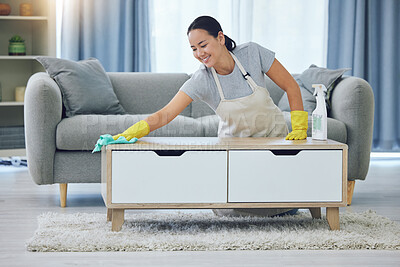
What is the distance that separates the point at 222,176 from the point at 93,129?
98 centimetres

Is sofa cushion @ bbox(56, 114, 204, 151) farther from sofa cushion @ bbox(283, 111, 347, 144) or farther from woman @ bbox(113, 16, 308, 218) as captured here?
sofa cushion @ bbox(283, 111, 347, 144)

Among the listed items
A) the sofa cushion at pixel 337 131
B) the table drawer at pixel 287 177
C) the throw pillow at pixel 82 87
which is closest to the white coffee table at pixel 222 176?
the table drawer at pixel 287 177

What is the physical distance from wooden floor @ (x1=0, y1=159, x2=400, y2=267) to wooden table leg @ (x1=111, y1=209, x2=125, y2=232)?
25 cm

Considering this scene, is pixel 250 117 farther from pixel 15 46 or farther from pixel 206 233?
pixel 15 46

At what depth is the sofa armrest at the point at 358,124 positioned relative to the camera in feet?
9.53

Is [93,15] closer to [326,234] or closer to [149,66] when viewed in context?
[149,66]

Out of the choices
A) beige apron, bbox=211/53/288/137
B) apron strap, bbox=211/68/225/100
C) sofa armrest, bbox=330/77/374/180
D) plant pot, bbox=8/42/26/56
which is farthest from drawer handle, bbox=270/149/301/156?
plant pot, bbox=8/42/26/56

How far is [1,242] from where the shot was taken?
2.05 meters

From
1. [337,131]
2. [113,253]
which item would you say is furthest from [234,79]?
[113,253]

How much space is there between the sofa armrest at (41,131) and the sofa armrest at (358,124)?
154 centimetres

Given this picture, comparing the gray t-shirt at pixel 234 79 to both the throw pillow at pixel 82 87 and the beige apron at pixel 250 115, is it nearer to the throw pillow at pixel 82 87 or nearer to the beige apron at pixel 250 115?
the beige apron at pixel 250 115

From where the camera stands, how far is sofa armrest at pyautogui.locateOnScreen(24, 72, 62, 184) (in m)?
2.74

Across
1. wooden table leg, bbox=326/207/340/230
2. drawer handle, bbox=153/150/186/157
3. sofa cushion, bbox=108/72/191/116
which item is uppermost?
sofa cushion, bbox=108/72/191/116

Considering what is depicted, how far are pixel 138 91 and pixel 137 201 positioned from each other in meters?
1.59
